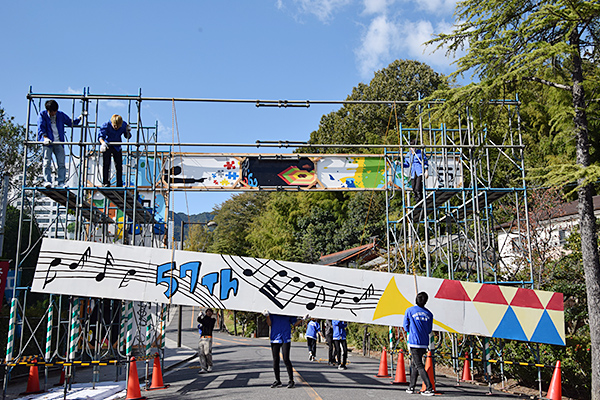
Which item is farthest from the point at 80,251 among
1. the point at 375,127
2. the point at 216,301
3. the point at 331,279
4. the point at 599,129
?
the point at 375,127

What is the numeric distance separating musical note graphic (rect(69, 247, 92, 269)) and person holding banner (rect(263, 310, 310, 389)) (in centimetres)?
365

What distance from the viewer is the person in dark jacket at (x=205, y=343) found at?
14.2 metres

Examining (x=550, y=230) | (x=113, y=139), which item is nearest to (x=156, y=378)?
(x=113, y=139)

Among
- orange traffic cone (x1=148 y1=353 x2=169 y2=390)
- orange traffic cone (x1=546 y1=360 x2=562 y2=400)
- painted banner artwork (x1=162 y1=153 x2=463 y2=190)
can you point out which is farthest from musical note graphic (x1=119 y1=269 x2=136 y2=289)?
orange traffic cone (x1=546 y1=360 x2=562 y2=400)

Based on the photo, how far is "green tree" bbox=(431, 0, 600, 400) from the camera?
32.5ft

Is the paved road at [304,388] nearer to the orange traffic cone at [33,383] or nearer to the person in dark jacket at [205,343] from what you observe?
the person in dark jacket at [205,343]

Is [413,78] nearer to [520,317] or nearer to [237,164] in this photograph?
[237,164]

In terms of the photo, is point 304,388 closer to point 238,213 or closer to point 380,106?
point 380,106

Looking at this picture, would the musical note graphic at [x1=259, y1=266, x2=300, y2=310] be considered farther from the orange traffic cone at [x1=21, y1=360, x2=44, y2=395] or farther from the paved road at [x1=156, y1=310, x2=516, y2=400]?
the orange traffic cone at [x1=21, y1=360, x2=44, y2=395]

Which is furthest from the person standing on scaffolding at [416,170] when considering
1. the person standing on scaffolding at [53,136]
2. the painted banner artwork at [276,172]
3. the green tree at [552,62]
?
the person standing on scaffolding at [53,136]

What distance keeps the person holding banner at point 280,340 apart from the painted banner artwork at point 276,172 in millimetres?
5364

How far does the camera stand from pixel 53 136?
39.8ft

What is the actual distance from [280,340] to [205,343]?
5.22m

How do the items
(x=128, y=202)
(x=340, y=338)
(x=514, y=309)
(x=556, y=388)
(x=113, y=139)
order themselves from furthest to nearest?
(x=340, y=338) < (x=128, y=202) < (x=113, y=139) < (x=514, y=309) < (x=556, y=388)
